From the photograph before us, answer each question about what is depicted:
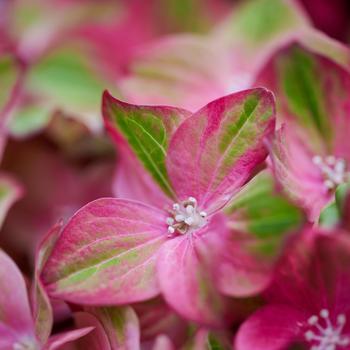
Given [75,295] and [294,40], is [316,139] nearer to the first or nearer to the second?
[294,40]

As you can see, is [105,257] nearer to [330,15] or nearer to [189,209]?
[189,209]

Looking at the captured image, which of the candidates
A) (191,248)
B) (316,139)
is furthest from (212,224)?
(316,139)

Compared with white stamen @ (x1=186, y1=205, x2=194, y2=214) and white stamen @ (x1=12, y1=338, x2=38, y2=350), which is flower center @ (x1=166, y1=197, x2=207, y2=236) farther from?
white stamen @ (x1=12, y1=338, x2=38, y2=350)

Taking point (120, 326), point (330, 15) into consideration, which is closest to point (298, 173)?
point (120, 326)

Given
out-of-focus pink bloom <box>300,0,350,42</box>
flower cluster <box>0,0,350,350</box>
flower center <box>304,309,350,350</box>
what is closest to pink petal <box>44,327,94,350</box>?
flower cluster <box>0,0,350,350</box>

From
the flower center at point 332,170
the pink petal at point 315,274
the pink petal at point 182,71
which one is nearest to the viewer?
the pink petal at point 315,274

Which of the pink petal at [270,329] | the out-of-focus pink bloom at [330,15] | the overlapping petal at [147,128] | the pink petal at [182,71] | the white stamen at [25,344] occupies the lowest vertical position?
the pink petal at [270,329]

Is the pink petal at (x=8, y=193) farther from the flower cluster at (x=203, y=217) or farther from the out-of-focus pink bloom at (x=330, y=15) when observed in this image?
the out-of-focus pink bloom at (x=330, y=15)

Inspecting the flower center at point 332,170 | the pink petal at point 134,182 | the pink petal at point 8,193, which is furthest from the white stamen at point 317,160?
the pink petal at point 8,193
